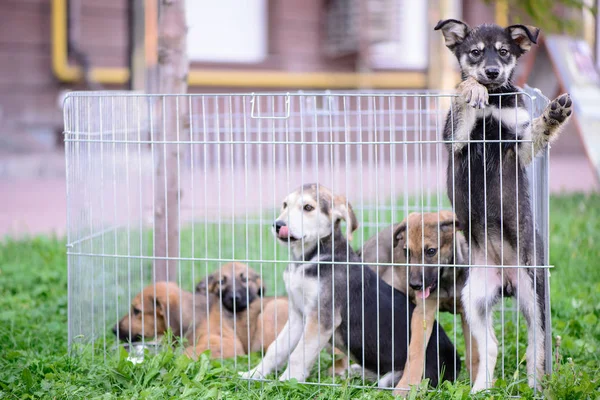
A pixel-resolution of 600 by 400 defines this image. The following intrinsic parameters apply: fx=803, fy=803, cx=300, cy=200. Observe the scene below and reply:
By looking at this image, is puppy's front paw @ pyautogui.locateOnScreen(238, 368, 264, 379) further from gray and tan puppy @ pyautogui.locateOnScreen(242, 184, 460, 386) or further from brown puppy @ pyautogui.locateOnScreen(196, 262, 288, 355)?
brown puppy @ pyautogui.locateOnScreen(196, 262, 288, 355)

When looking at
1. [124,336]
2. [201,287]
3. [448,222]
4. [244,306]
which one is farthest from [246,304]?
→ [448,222]

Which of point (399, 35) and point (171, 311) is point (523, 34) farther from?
point (399, 35)

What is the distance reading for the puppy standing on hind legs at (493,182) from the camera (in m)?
4.14

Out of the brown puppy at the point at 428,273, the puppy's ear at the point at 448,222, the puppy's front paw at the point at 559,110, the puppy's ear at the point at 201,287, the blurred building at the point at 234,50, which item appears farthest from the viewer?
the blurred building at the point at 234,50

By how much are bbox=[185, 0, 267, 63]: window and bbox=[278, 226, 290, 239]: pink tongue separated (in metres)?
11.3

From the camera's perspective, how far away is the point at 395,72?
16.7 m

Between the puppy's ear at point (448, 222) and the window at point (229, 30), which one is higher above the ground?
the window at point (229, 30)

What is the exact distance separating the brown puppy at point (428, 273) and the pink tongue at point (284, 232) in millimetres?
583

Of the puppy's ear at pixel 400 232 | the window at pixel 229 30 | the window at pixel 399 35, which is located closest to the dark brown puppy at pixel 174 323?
the puppy's ear at pixel 400 232

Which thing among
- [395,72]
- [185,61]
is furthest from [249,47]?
[185,61]

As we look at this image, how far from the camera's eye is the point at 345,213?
15.2ft

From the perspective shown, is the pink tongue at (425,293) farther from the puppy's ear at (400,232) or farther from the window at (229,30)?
the window at (229,30)

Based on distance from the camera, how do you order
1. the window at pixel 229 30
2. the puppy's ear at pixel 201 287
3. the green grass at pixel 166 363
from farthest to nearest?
the window at pixel 229 30 → the puppy's ear at pixel 201 287 → the green grass at pixel 166 363

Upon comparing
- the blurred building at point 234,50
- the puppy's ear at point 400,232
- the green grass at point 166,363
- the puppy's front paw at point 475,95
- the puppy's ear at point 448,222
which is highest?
the blurred building at point 234,50
